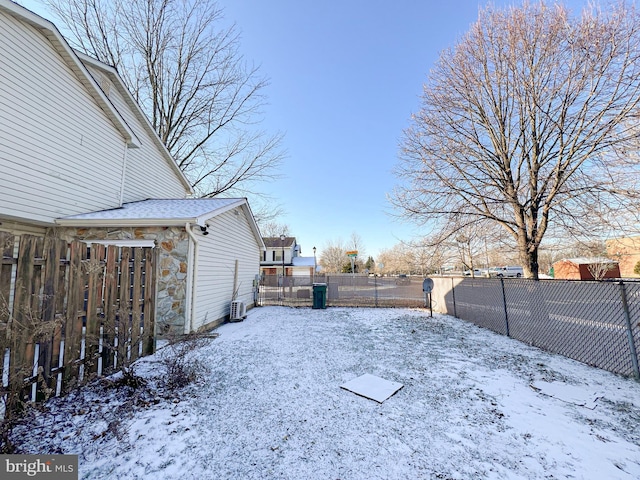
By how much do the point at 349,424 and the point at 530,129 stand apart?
8.94 m

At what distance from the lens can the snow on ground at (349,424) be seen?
6.93 feet

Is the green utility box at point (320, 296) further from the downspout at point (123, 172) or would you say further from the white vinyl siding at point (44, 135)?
the white vinyl siding at point (44, 135)

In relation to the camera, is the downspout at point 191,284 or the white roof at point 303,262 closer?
the downspout at point 191,284

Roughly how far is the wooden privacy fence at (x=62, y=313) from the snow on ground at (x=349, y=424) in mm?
353

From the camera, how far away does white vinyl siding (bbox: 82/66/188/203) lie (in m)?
8.22

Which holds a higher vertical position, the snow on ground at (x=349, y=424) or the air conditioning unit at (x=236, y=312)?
the air conditioning unit at (x=236, y=312)

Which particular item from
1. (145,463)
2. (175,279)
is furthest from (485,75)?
(145,463)

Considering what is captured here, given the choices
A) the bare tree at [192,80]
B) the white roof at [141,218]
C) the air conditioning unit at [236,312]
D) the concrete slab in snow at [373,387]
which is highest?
the bare tree at [192,80]

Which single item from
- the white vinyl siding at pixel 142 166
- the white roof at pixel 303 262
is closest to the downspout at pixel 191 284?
the white vinyl siding at pixel 142 166

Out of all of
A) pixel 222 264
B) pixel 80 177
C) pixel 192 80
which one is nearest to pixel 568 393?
pixel 222 264

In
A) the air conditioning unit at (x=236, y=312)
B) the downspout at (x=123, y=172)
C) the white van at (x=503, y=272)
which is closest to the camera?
the downspout at (x=123, y=172)

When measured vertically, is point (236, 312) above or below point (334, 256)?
below

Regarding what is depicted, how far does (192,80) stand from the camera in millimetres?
14133

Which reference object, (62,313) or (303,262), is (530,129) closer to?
(62,313)
